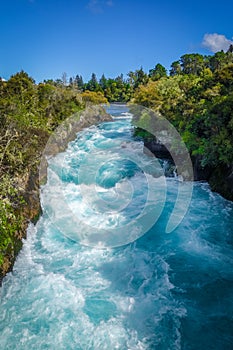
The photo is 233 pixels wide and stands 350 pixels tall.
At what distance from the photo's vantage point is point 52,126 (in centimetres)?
2148

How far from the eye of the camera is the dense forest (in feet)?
27.0

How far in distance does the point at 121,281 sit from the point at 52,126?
16233 mm

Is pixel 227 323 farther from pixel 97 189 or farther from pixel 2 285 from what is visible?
pixel 97 189

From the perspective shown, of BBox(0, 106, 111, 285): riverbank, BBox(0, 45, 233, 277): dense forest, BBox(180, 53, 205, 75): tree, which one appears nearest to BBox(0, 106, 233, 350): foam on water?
BBox(0, 106, 111, 285): riverbank

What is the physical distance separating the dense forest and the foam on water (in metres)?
0.96

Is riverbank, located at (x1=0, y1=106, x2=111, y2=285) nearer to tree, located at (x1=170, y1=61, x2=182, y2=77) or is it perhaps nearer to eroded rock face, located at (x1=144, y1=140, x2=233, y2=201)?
eroded rock face, located at (x1=144, y1=140, x2=233, y2=201)

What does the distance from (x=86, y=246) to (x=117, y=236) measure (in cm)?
129

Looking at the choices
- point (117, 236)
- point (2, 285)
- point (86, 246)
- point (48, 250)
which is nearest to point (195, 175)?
point (117, 236)

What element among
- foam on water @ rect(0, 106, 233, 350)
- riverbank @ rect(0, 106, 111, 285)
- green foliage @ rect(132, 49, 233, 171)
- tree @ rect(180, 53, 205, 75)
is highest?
tree @ rect(180, 53, 205, 75)

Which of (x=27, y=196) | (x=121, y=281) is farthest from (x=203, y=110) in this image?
(x=121, y=281)

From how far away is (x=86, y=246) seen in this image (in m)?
9.46

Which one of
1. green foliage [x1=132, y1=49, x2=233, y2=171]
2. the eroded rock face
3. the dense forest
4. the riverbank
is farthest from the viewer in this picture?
the eroded rock face

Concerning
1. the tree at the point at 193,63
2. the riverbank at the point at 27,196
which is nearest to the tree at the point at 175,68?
the tree at the point at 193,63

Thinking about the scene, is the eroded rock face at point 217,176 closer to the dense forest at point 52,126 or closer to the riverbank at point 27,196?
the dense forest at point 52,126
